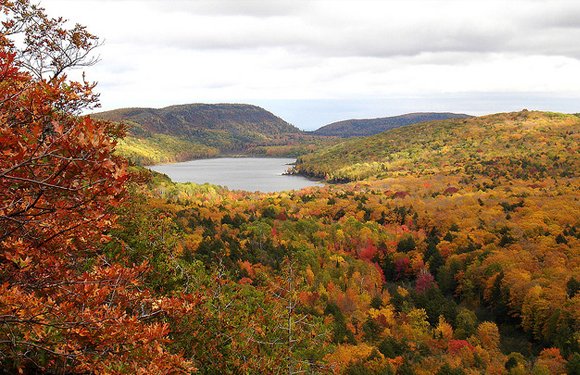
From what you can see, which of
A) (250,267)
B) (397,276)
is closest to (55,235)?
(250,267)

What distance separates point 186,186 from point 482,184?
126 m

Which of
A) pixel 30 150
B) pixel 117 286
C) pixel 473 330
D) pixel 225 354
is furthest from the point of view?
pixel 473 330

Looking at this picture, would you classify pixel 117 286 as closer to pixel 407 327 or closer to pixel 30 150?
pixel 30 150

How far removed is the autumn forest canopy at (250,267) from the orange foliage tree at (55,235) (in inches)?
1.8

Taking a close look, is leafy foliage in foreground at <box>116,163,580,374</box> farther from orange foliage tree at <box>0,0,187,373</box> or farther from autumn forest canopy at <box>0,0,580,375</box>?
orange foliage tree at <box>0,0,187,373</box>

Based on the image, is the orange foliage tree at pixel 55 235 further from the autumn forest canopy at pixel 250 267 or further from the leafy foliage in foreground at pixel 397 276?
the leafy foliage in foreground at pixel 397 276

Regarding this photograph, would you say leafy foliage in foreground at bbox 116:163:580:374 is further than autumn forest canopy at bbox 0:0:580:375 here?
Yes

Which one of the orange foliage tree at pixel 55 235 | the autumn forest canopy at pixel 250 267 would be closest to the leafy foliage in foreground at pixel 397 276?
the autumn forest canopy at pixel 250 267

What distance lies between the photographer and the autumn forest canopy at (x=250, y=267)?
25.6 ft

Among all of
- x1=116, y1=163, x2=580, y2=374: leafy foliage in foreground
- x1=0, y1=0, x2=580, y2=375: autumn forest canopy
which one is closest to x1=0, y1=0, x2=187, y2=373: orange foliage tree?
x1=0, y1=0, x2=580, y2=375: autumn forest canopy

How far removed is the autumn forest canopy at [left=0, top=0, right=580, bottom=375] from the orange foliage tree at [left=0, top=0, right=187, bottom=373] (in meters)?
0.05

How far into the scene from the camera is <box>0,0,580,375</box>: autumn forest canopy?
7.80m

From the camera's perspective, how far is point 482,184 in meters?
183

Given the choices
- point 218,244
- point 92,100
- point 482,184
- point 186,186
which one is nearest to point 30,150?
point 92,100
